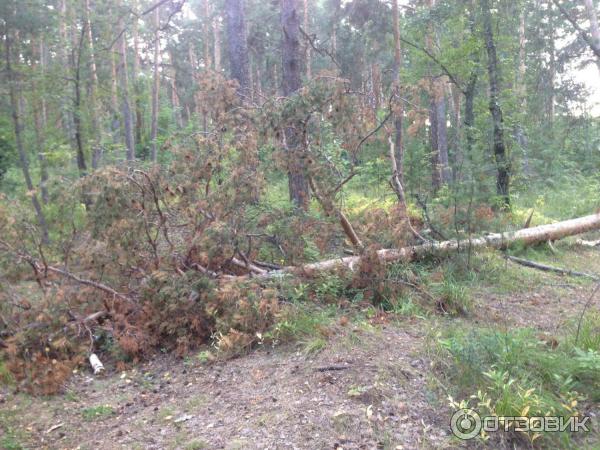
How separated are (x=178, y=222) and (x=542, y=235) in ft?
21.9

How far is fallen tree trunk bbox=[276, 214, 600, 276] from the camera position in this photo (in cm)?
705

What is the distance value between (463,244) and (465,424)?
4.31 m

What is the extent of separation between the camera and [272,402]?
4.38 metres

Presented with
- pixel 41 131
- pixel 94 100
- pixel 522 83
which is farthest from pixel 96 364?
pixel 522 83

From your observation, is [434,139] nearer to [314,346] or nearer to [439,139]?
[439,139]

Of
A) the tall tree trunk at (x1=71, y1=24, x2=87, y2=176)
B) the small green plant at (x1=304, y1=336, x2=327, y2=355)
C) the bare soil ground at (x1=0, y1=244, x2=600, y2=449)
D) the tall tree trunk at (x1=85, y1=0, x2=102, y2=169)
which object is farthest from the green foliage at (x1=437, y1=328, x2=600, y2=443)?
the tall tree trunk at (x1=85, y1=0, x2=102, y2=169)

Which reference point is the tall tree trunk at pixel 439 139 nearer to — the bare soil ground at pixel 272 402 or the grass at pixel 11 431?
the bare soil ground at pixel 272 402

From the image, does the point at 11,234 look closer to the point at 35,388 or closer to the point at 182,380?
the point at 35,388

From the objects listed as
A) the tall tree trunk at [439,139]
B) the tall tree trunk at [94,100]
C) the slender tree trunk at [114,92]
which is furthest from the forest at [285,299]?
the tall tree trunk at [439,139]

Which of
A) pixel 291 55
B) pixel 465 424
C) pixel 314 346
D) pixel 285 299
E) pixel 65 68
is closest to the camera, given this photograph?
pixel 465 424

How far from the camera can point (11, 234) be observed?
632cm

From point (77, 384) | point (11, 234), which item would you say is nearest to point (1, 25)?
point (11, 234)

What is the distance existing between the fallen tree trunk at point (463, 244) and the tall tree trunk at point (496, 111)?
1.60 metres

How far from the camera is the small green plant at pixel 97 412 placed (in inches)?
186
